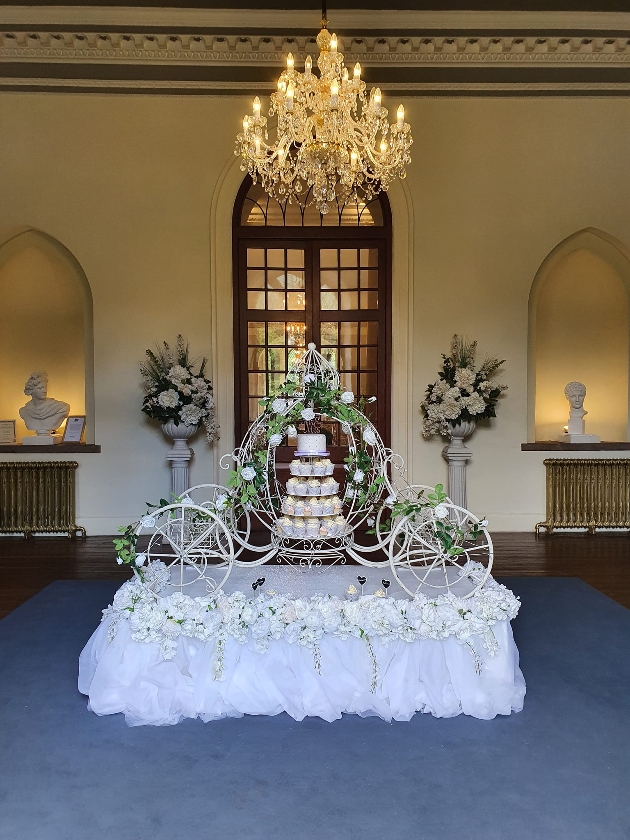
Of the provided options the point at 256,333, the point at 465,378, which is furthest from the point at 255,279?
the point at 465,378

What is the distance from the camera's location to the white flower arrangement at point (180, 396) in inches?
276

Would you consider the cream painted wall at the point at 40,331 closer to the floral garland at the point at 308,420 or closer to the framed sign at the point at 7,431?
the framed sign at the point at 7,431

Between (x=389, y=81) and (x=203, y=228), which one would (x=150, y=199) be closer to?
(x=203, y=228)

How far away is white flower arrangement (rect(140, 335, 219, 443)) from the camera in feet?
23.0

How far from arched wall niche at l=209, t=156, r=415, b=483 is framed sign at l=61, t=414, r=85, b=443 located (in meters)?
1.68

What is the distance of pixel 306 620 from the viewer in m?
3.34

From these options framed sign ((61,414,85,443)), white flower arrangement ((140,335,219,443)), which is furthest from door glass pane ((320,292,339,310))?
framed sign ((61,414,85,443))

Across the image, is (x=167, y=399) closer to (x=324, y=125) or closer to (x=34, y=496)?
(x=34, y=496)

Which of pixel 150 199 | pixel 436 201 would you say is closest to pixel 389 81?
pixel 436 201

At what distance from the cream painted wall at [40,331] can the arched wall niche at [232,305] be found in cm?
195

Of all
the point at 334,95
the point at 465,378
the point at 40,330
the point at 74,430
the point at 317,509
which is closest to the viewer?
the point at 317,509

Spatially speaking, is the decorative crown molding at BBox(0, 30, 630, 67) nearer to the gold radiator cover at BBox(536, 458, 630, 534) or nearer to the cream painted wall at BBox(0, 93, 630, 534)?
the cream painted wall at BBox(0, 93, 630, 534)

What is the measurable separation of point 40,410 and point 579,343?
6549 mm

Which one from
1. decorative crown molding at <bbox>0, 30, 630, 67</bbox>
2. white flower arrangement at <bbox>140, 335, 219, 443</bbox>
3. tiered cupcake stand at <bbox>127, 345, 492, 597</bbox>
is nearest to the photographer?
tiered cupcake stand at <bbox>127, 345, 492, 597</bbox>
